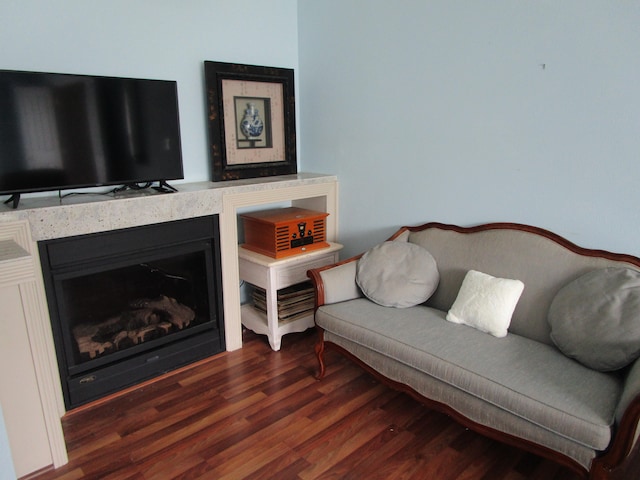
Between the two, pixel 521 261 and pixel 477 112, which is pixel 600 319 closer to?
pixel 521 261

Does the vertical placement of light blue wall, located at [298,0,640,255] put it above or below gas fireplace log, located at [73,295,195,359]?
above

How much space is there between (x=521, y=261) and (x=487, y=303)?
289 millimetres

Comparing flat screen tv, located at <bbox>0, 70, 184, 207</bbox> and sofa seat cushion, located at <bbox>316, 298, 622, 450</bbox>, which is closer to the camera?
sofa seat cushion, located at <bbox>316, 298, 622, 450</bbox>

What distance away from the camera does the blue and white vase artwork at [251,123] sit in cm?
294

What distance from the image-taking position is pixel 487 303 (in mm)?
2115

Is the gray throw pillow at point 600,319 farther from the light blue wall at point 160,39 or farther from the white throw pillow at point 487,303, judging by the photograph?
the light blue wall at point 160,39

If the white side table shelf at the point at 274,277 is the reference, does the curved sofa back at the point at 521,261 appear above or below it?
above

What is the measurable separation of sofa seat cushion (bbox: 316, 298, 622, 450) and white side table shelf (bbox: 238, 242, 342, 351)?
1.52ft

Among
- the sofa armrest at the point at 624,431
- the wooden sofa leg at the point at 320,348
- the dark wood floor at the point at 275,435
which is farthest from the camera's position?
the wooden sofa leg at the point at 320,348

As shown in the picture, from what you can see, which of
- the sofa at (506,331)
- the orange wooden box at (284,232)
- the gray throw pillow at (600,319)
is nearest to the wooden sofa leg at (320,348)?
the sofa at (506,331)

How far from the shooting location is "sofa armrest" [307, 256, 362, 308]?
2439 mm

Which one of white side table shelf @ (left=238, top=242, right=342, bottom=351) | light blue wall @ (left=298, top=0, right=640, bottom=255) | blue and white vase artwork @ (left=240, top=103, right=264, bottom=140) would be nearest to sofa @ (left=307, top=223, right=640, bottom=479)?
light blue wall @ (left=298, top=0, right=640, bottom=255)

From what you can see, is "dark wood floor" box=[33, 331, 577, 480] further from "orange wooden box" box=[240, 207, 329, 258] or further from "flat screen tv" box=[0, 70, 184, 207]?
"flat screen tv" box=[0, 70, 184, 207]

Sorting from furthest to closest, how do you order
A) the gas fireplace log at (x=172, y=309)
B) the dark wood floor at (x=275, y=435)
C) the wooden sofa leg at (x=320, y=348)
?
the gas fireplace log at (x=172, y=309) → the wooden sofa leg at (x=320, y=348) → the dark wood floor at (x=275, y=435)
